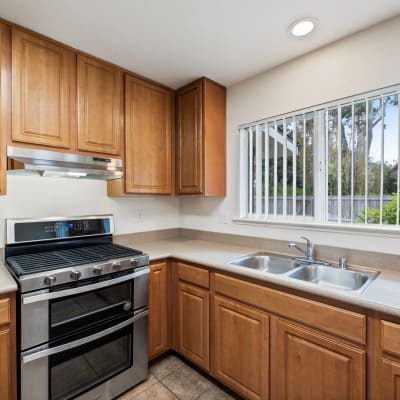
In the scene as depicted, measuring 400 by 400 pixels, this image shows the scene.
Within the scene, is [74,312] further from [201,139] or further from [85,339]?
[201,139]

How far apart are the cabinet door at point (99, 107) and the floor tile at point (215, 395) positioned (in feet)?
6.24

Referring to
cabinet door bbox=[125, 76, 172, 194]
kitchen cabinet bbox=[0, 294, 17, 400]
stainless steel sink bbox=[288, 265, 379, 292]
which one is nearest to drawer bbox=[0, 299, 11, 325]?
kitchen cabinet bbox=[0, 294, 17, 400]

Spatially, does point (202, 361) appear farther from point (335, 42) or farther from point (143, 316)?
point (335, 42)

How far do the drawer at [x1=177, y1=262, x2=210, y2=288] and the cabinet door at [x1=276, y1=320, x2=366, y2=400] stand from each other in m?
0.57

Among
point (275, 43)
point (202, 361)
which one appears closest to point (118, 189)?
point (202, 361)

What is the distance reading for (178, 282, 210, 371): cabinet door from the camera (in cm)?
180

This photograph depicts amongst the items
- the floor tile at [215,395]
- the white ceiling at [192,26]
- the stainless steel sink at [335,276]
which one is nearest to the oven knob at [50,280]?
the floor tile at [215,395]

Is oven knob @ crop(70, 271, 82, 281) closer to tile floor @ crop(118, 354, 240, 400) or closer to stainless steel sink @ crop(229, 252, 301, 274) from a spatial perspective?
tile floor @ crop(118, 354, 240, 400)

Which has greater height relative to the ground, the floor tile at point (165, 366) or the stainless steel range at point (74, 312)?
the stainless steel range at point (74, 312)

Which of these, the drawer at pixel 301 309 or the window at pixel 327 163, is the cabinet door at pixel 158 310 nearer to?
the drawer at pixel 301 309

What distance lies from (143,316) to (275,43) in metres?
2.14

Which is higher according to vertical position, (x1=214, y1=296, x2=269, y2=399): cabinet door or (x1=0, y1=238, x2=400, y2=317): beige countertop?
(x1=0, y1=238, x2=400, y2=317): beige countertop

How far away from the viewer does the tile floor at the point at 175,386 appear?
1.67 metres

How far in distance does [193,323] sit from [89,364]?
73 centimetres
